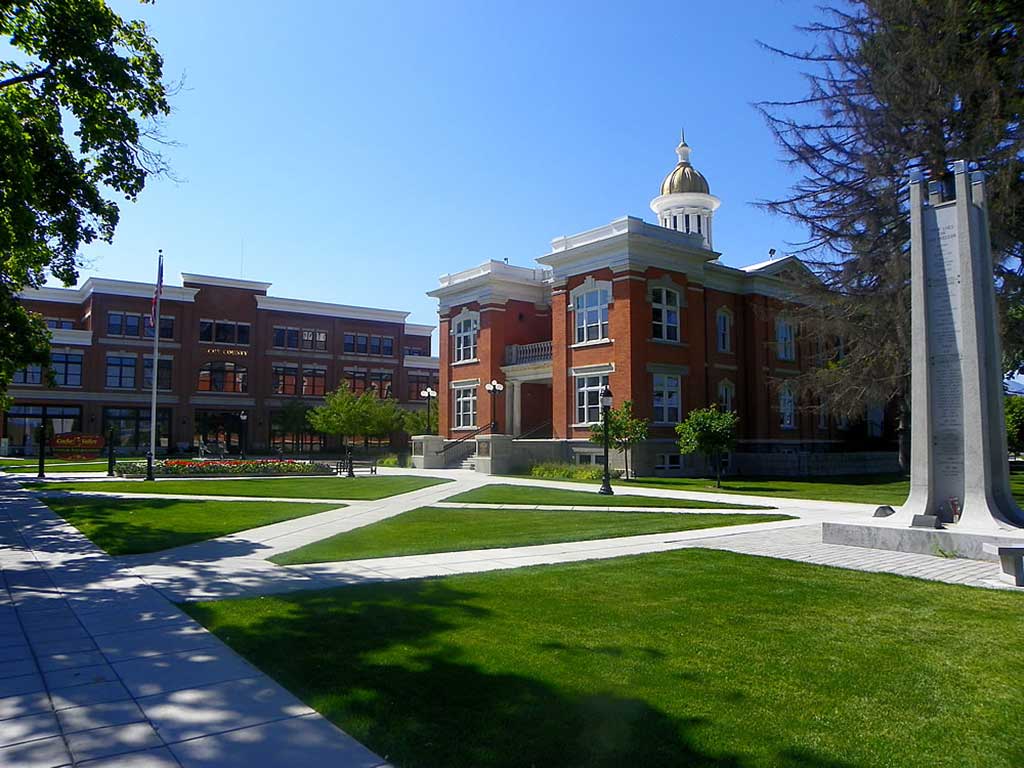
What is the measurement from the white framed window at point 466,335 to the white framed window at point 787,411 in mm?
17408

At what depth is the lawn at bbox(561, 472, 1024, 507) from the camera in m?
22.8

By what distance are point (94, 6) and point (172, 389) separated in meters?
52.4

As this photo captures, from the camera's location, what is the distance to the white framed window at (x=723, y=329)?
38.1 meters

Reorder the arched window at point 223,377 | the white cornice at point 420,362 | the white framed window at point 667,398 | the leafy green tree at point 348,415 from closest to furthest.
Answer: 1. the white framed window at point 667,398
2. the leafy green tree at point 348,415
3. the arched window at point 223,377
4. the white cornice at point 420,362

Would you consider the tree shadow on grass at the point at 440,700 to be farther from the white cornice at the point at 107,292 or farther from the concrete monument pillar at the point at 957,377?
the white cornice at the point at 107,292

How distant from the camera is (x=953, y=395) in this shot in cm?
1208

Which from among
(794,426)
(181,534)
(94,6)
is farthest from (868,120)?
(181,534)

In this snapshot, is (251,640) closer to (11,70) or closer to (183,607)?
(183,607)

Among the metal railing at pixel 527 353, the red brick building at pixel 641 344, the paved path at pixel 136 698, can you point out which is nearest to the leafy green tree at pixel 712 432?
the red brick building at pixel 641 344

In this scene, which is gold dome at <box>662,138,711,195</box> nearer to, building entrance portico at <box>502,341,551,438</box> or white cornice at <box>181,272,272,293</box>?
building entrance portico at <box>502,341,551,438</box>

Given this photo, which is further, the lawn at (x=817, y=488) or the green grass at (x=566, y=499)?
the lawn at (x=817, y=488)

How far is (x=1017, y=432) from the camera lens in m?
45.5

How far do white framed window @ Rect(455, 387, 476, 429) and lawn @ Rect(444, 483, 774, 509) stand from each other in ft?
58.5

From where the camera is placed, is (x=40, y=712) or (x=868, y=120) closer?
(x=40, y=712)
